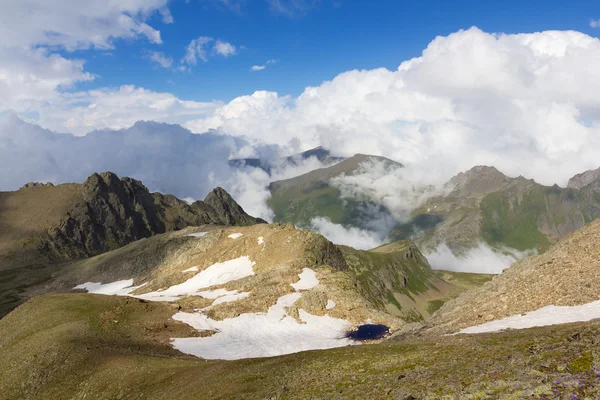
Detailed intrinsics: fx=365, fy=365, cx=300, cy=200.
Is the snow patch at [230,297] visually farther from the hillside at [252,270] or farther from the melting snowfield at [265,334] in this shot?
the melting snowfield at [265,334]

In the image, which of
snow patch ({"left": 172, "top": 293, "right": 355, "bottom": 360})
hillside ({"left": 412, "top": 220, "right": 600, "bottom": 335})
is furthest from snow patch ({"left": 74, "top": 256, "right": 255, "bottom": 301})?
hillside ({"left": 412, "top": 220, "right": 600, "bottom": 335})

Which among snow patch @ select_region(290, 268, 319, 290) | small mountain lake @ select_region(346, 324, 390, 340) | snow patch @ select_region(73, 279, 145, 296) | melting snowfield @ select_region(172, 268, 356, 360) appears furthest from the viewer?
snow patch @ select_region(73, 279, 145, 296)

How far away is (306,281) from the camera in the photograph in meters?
80.0

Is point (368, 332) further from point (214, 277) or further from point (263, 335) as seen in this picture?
point (214, 277)

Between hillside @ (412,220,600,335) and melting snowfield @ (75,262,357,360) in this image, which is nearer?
hillside @ (412,220,600,335)

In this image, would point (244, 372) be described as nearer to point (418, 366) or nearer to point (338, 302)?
point (418, 366)

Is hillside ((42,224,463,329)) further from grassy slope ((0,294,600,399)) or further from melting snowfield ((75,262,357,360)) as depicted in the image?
grassy slope ((0,294,600,399))

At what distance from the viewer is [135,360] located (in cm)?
4231

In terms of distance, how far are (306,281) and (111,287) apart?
90.7m

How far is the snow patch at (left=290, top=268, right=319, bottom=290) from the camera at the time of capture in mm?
77875

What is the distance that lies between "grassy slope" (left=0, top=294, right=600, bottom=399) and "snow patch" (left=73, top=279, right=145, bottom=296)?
60.2 m

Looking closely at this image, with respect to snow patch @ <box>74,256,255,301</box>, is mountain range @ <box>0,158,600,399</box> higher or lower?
lower

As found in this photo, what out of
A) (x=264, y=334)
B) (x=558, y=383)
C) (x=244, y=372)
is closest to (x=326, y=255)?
(x=264, y=334)

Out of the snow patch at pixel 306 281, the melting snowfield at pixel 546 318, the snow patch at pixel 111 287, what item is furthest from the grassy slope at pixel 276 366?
the snow patch at pixel 111 287
